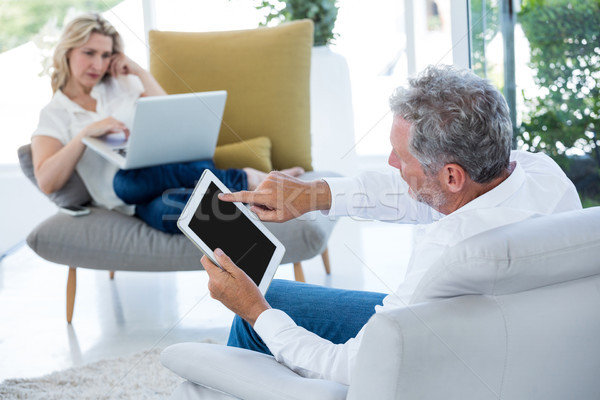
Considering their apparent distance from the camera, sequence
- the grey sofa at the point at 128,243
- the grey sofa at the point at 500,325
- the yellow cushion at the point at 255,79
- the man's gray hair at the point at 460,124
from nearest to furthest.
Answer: the grey sofa at the point at 500,325
the man's gray hair at the point at 460,124
the grey sofa at the point at 128,243
the yellow cushion at the point at 255,79

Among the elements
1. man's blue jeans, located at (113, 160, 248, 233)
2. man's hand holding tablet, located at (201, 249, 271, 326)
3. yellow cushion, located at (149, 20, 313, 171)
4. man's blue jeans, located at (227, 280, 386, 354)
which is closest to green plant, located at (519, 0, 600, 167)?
yellow cushion, located at (149, 20, 313, 171)

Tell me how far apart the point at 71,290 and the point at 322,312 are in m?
1.24

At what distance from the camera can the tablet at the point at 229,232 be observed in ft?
4.06

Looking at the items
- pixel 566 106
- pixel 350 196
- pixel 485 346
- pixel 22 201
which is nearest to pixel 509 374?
pixel 485 346

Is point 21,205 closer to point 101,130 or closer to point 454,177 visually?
point 101,130

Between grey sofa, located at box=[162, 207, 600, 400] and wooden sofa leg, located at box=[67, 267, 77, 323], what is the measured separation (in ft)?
5.25

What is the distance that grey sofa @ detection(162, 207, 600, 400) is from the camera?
808 mm

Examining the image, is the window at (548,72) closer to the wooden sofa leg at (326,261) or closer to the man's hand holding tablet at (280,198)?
the wooden sofa leg at (326,261)

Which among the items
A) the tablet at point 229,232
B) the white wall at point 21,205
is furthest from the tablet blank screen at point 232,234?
the white wall at point 21,205

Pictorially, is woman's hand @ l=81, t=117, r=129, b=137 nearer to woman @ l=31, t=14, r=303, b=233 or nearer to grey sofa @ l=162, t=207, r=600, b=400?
woman @ l=31, t=14, r=303, b=233

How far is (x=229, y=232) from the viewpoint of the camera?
1.29m

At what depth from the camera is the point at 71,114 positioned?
2510 millimetres

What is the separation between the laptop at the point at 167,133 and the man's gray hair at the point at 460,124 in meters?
1.26

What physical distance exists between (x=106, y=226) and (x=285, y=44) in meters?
1.11
